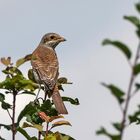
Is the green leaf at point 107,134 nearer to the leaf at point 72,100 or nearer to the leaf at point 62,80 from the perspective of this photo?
the leaf at point 72,100

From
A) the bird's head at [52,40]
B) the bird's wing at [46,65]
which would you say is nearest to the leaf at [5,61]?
the bird's wing at [46,65]

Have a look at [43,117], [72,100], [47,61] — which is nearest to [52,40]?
[47,61]

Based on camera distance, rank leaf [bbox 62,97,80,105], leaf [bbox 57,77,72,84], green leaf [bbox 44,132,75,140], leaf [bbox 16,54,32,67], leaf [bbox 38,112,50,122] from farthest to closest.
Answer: leaf [bbox 57,77,72,84] < leaf [bbox 62,97,80,105] < leaf [bbox 38,112,50,122] < leaf [bbox 16,54,32,67] < green leaf [bbox 44,132,75,140]

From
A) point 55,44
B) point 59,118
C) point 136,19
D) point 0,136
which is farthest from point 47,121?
point 55,44

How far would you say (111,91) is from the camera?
2.39 m

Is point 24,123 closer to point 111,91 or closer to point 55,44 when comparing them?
point 111,91

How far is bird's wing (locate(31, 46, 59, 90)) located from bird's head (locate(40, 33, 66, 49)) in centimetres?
121

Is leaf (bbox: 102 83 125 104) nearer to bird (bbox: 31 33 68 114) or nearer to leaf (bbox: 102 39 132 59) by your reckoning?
leaf (bbox: 102 39 132 59)

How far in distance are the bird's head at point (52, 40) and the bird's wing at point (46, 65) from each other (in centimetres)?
121

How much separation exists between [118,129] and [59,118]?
4.37 meters

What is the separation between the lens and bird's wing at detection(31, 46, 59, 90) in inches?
572

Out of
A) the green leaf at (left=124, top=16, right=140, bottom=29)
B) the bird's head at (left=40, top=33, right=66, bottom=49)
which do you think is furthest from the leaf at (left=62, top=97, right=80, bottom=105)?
the bird's head at (left=40, top=33, right=66, bottom=49)

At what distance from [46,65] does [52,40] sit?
326cm

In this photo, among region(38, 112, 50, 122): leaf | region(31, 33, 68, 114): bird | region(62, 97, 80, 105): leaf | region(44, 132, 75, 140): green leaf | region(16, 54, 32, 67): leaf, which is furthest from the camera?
region(31, 33, 68, 114): bird
